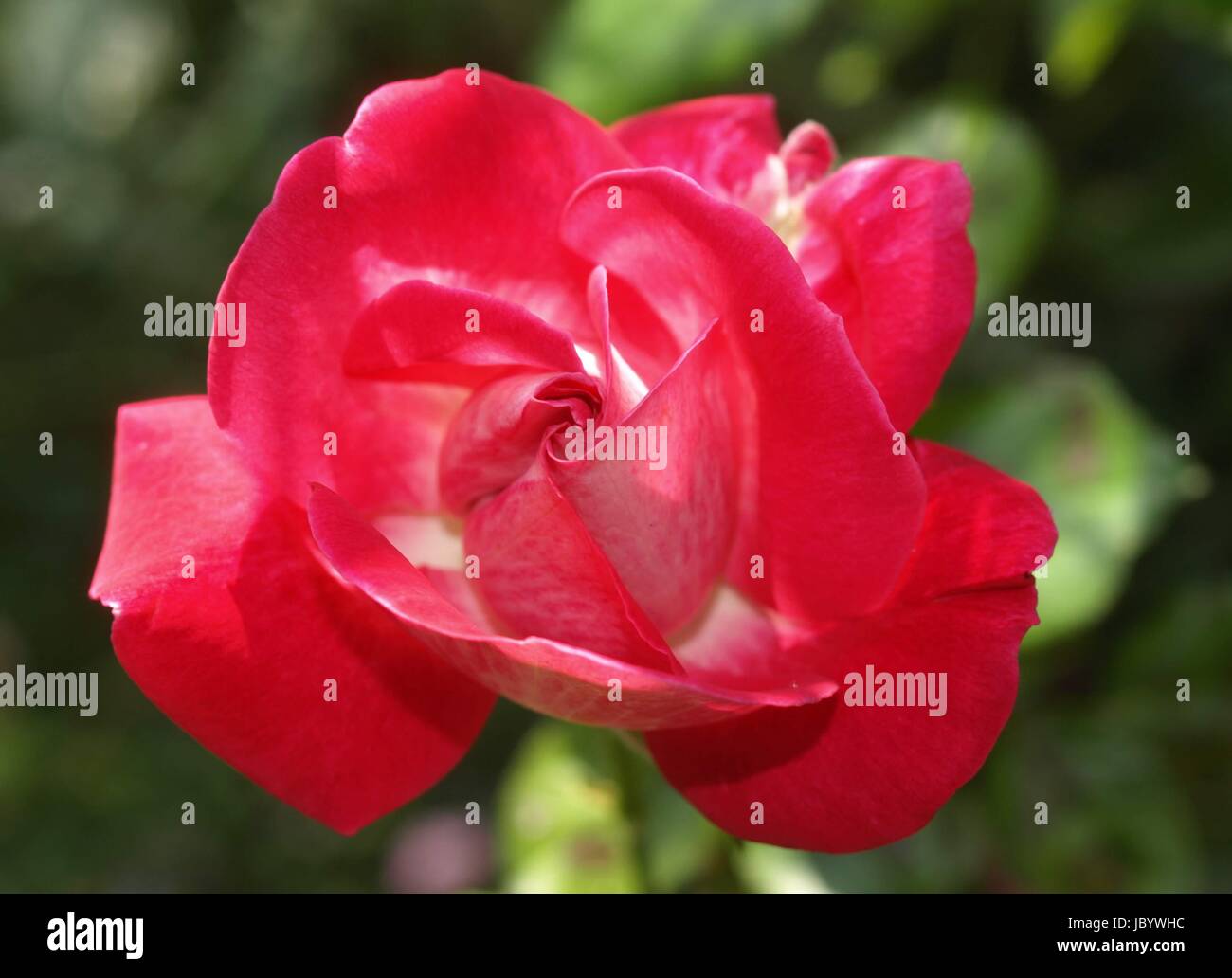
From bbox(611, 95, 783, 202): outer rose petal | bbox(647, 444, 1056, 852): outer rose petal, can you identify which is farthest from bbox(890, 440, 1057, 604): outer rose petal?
bbox(611, 95, 783, 202): outer rose petal

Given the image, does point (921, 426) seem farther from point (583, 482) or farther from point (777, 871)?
point (583, 482)

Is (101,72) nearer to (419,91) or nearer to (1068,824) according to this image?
(419,91)

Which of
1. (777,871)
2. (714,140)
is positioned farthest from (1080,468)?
(714,140)

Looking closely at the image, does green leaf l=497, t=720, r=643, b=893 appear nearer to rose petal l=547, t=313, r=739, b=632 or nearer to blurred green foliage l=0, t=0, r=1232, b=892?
blurred green foliage l=0, t=0, r=1232, b=892

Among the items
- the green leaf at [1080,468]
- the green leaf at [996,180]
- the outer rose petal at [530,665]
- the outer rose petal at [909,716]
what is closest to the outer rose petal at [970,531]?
the outer rose petal at [909,716]

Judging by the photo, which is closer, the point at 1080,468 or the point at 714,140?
the point at 714,140
